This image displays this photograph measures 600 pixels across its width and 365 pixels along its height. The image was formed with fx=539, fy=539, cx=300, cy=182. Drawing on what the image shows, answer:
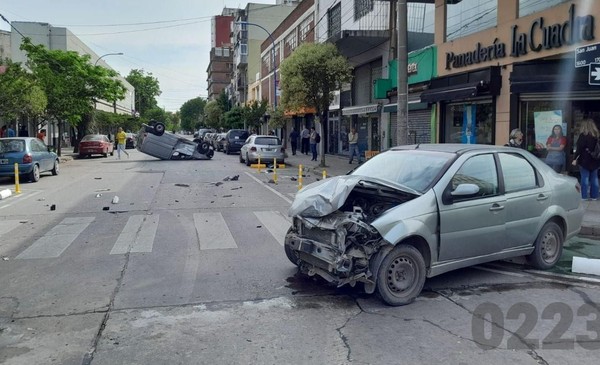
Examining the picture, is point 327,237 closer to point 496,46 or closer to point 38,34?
point 496,46

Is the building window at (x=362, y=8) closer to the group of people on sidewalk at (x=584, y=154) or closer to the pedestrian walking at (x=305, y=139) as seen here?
the pedestrian walking at (x=305, y=139)

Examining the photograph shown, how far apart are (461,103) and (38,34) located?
39633mm

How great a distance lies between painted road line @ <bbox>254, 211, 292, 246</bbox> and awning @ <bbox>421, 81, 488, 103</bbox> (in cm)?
753

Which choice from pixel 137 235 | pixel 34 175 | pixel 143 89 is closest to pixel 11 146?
pixel 34 175

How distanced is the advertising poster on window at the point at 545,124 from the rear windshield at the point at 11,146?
638 inches

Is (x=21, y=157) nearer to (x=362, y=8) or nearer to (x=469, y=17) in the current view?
(x=469, y=17)

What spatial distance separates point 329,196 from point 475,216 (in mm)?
1734

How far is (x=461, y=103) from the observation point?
17922 millimetres

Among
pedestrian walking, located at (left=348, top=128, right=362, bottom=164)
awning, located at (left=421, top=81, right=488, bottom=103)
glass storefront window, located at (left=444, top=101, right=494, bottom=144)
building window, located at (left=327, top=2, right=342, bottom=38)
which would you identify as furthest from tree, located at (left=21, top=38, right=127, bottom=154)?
glass storefront window, located at (left=444, top=101, right=494, bottom=144)

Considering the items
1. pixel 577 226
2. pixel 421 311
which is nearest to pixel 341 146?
pixel 577 226

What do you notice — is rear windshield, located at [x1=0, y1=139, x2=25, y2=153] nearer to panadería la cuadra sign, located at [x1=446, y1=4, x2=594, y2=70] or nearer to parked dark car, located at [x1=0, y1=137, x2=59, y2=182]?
parked dark car, located at [x1=0, y1=137, x2=59, y2=182]

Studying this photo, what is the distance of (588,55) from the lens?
372 inches

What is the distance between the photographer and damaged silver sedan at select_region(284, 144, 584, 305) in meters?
5.62

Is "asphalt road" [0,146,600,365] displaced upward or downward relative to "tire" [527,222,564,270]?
downward
